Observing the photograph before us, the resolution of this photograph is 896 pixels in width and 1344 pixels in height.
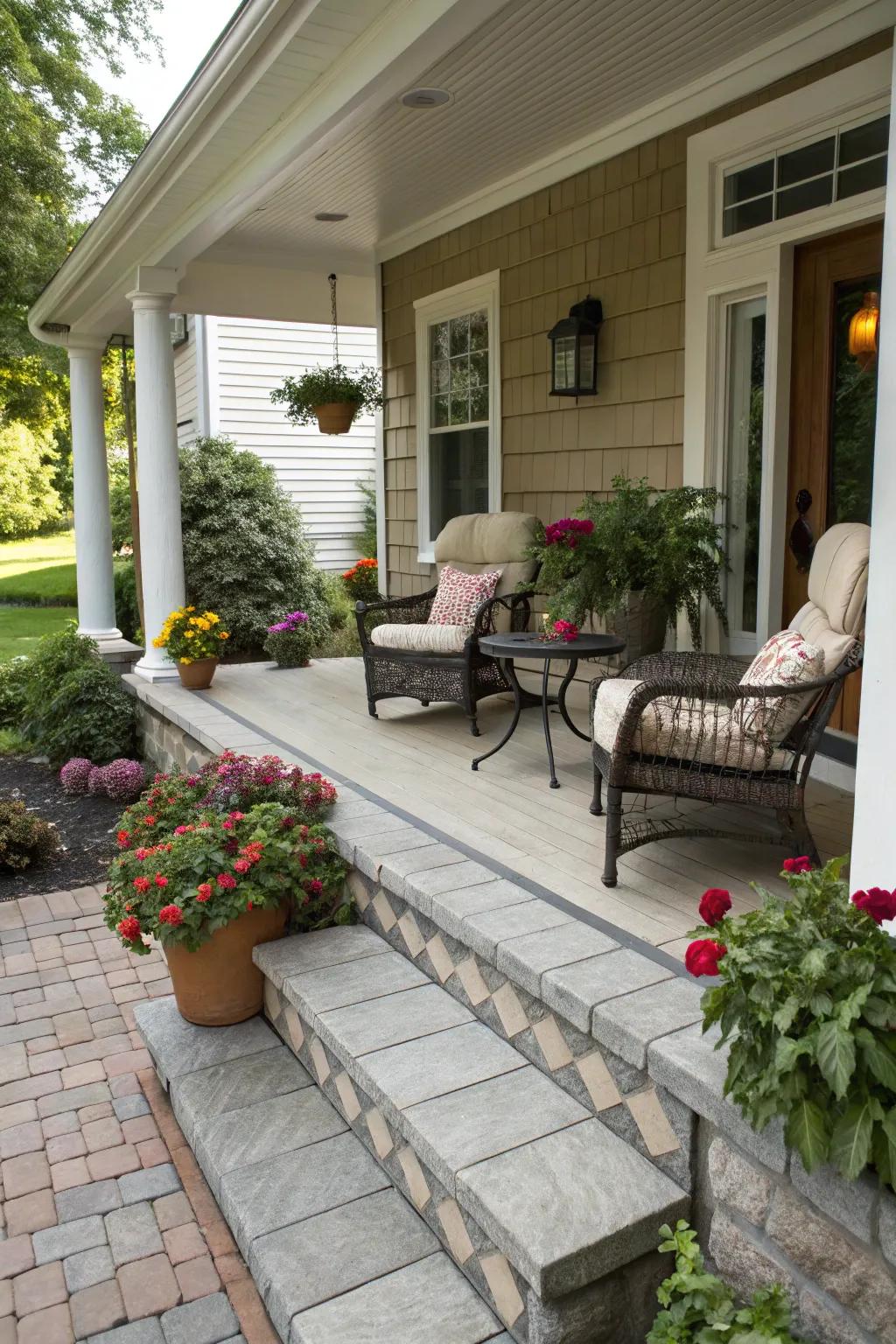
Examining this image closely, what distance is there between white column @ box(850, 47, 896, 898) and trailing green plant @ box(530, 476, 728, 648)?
2.21 meters

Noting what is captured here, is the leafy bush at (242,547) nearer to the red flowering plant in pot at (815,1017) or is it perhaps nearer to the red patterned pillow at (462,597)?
the red patterned pillow at (462,597)

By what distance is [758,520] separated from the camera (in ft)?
14.1

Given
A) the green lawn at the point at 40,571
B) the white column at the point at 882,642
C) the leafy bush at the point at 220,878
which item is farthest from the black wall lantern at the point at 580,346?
the green lawn at the point at 40,571

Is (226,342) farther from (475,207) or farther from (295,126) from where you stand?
(295,126)

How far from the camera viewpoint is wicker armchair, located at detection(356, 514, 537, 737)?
475cm

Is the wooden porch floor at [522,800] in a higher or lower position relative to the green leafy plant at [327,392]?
lower

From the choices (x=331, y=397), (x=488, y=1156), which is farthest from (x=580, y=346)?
(x=488, y=1156)

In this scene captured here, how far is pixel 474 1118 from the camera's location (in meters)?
2.09

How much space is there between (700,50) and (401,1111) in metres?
3.99

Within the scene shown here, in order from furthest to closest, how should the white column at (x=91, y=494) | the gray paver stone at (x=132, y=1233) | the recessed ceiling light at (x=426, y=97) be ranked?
1. the white column at (x=91, y=494)
2. the recessed ceiling light at (x=426, y=97)
3. the gray paver stone at (x=132, y=1233)

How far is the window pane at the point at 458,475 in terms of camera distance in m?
6.46

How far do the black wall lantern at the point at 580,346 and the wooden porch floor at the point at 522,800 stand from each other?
5.10 ft

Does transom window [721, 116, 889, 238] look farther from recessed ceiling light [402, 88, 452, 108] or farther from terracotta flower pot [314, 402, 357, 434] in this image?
terracotta flower pot [314, 402, 357, 434]

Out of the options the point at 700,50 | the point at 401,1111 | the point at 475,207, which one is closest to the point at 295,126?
the point at 700,50
